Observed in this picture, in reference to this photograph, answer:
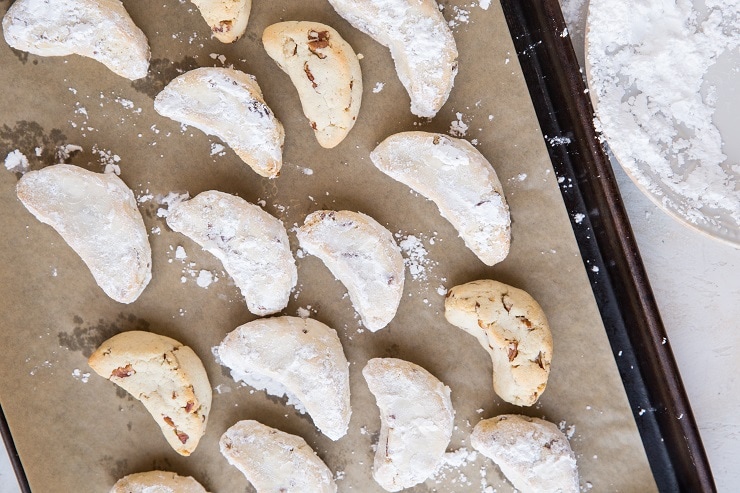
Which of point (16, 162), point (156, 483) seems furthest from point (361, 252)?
point (16, 162)

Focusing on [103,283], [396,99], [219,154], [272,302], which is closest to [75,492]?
[103,283]

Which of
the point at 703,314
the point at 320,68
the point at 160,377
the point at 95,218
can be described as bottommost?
the point at 160,377

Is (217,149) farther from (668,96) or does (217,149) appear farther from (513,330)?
(668,96)

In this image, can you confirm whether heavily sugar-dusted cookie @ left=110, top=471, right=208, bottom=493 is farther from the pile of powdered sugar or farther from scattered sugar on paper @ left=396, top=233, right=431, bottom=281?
the pile of powdered sugar

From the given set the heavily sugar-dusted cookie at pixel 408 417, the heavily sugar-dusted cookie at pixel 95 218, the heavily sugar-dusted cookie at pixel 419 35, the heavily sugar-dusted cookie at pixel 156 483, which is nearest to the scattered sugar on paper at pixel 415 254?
the heavily sugar-dusted cookie at pixel 408 417

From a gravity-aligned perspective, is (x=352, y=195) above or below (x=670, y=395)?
above

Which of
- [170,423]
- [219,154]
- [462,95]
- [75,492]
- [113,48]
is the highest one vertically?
[462,95]

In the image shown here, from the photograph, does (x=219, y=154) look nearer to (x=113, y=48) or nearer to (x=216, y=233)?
(x=216, y=233)
